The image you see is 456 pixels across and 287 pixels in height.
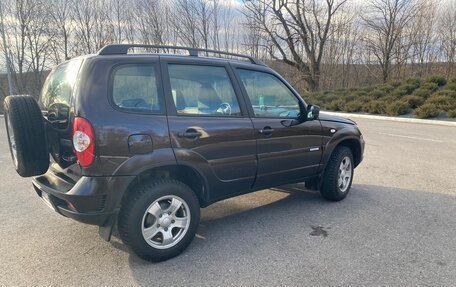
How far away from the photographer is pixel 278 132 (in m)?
3.87

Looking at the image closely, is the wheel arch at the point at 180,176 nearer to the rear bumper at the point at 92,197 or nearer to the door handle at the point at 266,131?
the rear bumper at the point at 92,197

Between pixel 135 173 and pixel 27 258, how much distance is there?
146cm

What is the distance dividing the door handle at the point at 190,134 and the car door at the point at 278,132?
767 mm

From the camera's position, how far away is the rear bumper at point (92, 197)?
2.75 meters

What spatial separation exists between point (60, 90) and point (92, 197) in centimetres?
119

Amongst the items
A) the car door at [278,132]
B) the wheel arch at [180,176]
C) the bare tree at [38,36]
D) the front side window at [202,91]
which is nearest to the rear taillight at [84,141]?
the wheel arch at [180,176]

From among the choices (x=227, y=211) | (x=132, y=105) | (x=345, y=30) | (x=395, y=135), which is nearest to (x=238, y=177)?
(x=227, y=211)

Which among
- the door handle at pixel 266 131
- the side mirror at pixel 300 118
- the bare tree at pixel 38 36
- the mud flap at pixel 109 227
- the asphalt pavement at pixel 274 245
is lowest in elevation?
the asphalt pavement at pixel 274 245

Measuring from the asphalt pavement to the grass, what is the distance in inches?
516

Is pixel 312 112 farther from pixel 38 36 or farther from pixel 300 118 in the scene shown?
pixel 38 36

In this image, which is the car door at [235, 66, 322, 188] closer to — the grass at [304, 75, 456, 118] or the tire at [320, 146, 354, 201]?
the tire at [320, 146, 354, 201]

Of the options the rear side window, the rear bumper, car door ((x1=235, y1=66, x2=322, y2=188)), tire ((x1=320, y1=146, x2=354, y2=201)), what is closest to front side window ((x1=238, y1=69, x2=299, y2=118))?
car door ((x1=235, y1=66, x2=322, y2=188))

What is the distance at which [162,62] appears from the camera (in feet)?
10.4

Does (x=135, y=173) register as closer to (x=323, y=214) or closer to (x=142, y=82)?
(x=142, y=82)
